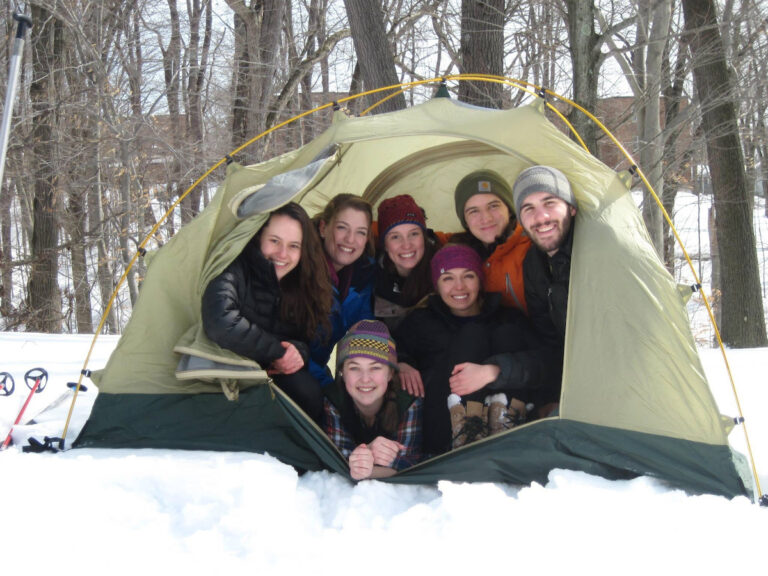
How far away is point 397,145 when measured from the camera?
146 inches

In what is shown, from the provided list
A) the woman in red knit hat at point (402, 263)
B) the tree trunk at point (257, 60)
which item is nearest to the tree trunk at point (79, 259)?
the tree trunk at point (257, 60)

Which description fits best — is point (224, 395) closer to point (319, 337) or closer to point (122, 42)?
point (319, 337)

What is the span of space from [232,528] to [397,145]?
2.50 m

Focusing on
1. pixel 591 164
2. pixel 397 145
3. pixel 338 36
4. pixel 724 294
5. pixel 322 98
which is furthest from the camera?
pixel 322 98

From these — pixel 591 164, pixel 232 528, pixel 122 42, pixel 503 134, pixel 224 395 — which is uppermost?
pixel 122 42

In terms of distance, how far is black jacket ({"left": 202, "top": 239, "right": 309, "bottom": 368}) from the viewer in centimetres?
245

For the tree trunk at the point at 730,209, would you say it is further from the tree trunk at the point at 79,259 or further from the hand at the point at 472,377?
the tree trunk at the point at 79,259

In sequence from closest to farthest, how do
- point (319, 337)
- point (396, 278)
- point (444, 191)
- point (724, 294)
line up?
point (319, 337) → point (396, 278) → point (444, 191) → point (724, 294)

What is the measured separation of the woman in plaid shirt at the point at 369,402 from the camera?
2.54m

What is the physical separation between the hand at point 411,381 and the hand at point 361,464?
42 cm

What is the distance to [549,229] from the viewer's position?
8.17 ft

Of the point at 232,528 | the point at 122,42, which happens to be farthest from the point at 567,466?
the point at 122,42

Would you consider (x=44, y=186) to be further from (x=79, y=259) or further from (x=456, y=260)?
(x=456, y=260)

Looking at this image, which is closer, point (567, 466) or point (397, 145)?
point (567, 466)
